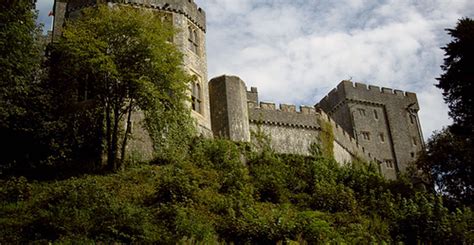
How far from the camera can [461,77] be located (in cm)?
2392

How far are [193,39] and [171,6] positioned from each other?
2.04 metres

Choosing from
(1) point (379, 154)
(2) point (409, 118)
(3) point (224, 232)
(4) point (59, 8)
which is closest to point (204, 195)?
(3) point (224, 232)

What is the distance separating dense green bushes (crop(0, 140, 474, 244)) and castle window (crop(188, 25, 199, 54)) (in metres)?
5.91

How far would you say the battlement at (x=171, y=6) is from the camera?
27719 millimetres

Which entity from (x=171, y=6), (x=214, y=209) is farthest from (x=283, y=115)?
(x=214, y=209)

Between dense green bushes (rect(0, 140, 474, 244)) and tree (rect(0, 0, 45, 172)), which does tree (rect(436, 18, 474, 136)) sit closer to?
dense green bushes (rect(0, 140, 474, 244))

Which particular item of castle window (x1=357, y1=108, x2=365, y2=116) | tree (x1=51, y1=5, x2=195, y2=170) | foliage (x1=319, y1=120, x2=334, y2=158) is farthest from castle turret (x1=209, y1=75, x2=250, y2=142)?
castle window (x1=357, y1=108, x2=365, y2=116)

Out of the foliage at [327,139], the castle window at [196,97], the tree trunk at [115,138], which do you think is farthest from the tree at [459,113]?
the tree trunk at [115,138]

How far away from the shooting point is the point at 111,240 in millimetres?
15188

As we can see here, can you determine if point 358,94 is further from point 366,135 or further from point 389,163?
point 389,163

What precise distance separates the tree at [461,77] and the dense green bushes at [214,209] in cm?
411

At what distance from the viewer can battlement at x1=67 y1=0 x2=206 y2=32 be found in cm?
2772

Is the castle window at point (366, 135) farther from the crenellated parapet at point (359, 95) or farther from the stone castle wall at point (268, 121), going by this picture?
the stone castle wall at point (268, 121)

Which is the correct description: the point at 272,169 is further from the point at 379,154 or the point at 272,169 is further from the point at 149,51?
the point at 379,154
